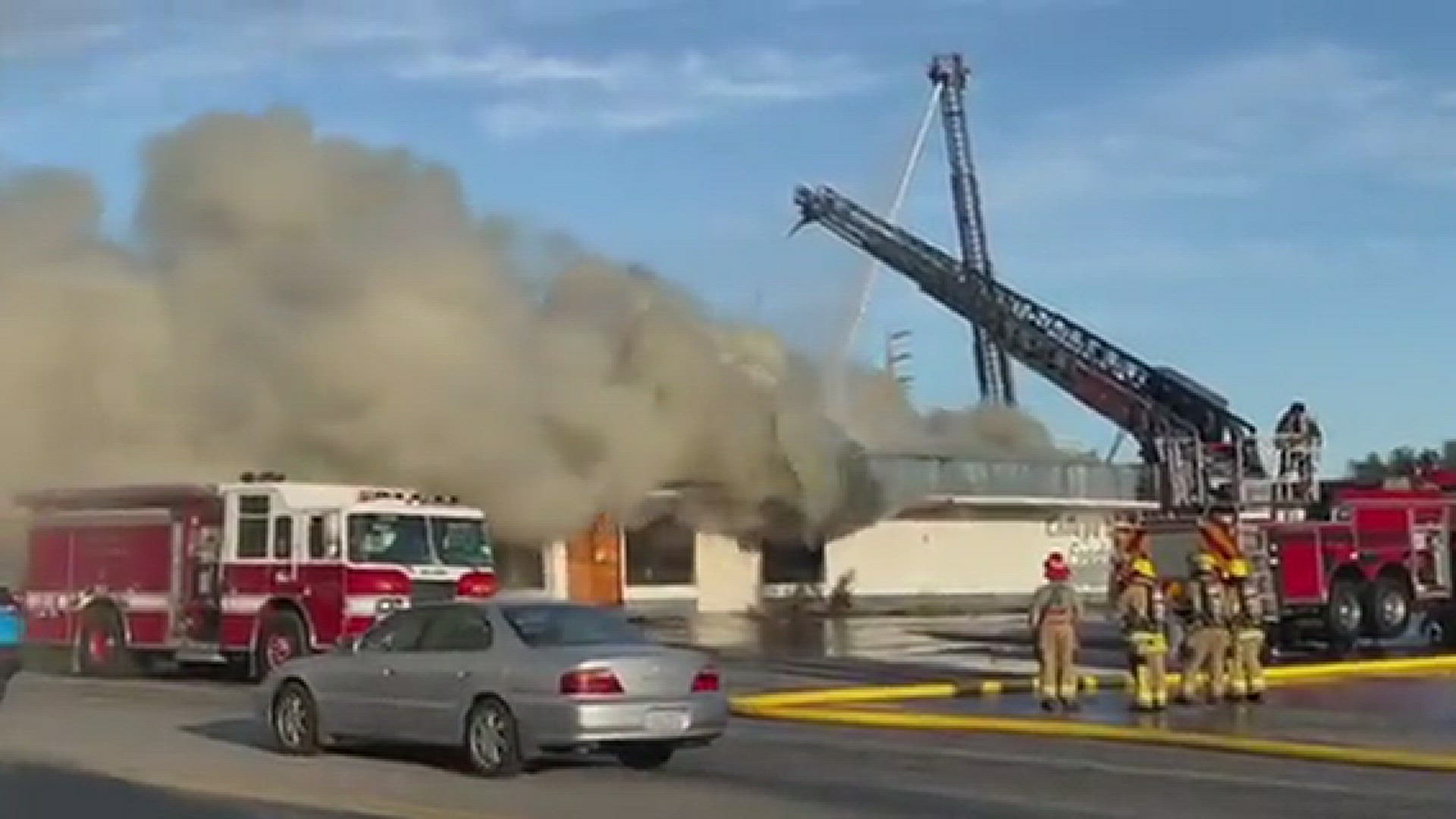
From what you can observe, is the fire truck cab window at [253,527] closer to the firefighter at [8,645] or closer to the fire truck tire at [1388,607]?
the firefighter at [8,645]

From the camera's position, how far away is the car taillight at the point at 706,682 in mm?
15133

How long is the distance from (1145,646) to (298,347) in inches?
915

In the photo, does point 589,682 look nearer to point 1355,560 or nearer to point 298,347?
point 1355,560

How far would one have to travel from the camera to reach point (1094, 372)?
169 feet

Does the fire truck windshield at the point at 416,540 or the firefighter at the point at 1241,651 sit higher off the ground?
the fire truck windshield at the point at 416,540

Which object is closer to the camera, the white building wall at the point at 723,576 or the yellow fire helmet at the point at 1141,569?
the yellow fire helmet at the point at 1141,569

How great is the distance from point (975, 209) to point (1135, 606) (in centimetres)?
4790

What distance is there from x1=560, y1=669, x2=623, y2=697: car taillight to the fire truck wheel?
1117 centimetres

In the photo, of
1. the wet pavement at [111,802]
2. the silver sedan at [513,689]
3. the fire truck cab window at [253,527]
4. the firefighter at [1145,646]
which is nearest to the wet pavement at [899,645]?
the firefighter at [1145,646]

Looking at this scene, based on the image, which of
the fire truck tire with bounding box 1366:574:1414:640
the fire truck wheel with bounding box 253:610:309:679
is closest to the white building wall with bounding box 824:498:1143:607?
the fire truck tire with bounding box 1366:574:1414:640

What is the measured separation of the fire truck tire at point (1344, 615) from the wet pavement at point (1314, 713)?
19.4ft

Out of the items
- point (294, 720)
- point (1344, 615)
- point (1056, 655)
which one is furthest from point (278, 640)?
point (1344, 615)

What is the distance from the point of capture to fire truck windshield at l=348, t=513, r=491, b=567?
82.8 feet

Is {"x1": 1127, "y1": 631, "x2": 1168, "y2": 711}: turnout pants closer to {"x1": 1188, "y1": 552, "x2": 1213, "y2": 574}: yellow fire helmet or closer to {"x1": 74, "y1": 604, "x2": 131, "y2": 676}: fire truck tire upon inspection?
{"x1": 1188, "y1": 552, "x2": 1213, "y2": 574}: yellow fire helmet
